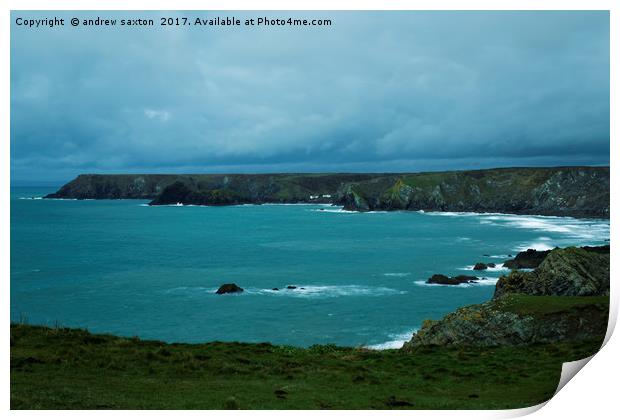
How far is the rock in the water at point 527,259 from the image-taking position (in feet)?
138

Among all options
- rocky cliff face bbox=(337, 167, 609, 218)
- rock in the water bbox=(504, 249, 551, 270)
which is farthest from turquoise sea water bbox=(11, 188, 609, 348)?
rocky cliff face bbox=(337, 167, 609, 218)

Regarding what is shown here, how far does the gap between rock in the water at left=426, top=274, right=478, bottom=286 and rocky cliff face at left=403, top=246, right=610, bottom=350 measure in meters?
17.4

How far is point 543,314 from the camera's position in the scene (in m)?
18.7

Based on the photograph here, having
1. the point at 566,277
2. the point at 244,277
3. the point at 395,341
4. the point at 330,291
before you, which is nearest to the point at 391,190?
the point at 244,277

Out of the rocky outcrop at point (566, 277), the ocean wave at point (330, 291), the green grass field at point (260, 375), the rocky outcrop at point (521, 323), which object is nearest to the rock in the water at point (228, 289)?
the ocean wave at point (330, 291)

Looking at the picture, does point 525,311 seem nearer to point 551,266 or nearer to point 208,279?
point 551,266

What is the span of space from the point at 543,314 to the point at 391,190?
114 metres

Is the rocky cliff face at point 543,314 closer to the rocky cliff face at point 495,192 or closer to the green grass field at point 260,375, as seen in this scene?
the green grass field at point 260,375

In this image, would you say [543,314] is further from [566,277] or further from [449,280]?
[449,280]

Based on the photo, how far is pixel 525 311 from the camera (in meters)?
19.0

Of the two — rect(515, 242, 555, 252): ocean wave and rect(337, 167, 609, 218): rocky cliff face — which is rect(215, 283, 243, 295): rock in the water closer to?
rect(337, 167, 609, 218): rocky cliff face

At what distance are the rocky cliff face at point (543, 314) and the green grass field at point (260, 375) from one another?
1.09 metres

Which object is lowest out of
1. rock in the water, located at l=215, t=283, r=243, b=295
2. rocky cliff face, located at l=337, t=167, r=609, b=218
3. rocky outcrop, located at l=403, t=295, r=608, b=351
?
rock in the water, located at l=215, t=283, r=243, b=295

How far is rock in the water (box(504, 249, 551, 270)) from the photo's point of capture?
42156 millimetres
